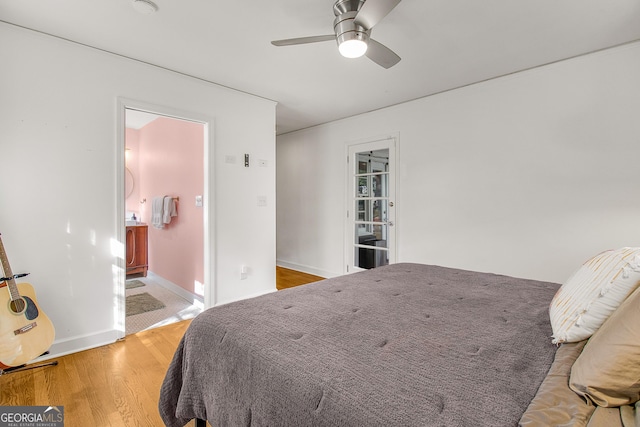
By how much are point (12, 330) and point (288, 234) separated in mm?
3924

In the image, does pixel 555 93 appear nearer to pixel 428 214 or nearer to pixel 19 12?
pixel 428 214

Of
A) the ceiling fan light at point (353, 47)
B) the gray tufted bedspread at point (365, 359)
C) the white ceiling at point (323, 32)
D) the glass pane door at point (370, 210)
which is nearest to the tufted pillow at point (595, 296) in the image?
the gray tufted bedspread at point (365, 359)

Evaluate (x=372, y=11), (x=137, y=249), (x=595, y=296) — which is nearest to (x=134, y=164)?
(x=137, y=249)

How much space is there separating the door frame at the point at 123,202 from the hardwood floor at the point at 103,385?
1.18ft

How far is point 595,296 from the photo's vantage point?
101 centimetres

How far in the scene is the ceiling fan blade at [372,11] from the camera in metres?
1.59

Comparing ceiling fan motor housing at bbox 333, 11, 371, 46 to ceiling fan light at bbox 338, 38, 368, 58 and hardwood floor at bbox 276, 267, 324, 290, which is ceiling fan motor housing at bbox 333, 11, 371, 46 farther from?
hardwood floor at bbox 276, 267, 324, 290

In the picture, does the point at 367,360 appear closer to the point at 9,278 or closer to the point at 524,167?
the point at 9,278

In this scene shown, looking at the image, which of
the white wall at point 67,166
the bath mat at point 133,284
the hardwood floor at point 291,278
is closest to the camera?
the white wall at point 67,166

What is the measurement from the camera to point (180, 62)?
2.77 meters

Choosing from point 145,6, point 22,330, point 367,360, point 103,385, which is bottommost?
point 103,385

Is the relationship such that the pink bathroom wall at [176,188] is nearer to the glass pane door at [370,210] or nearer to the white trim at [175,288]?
the white trim at [175,288]

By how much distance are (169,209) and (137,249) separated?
1.23 metres

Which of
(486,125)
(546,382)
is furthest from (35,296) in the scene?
(486,125)
